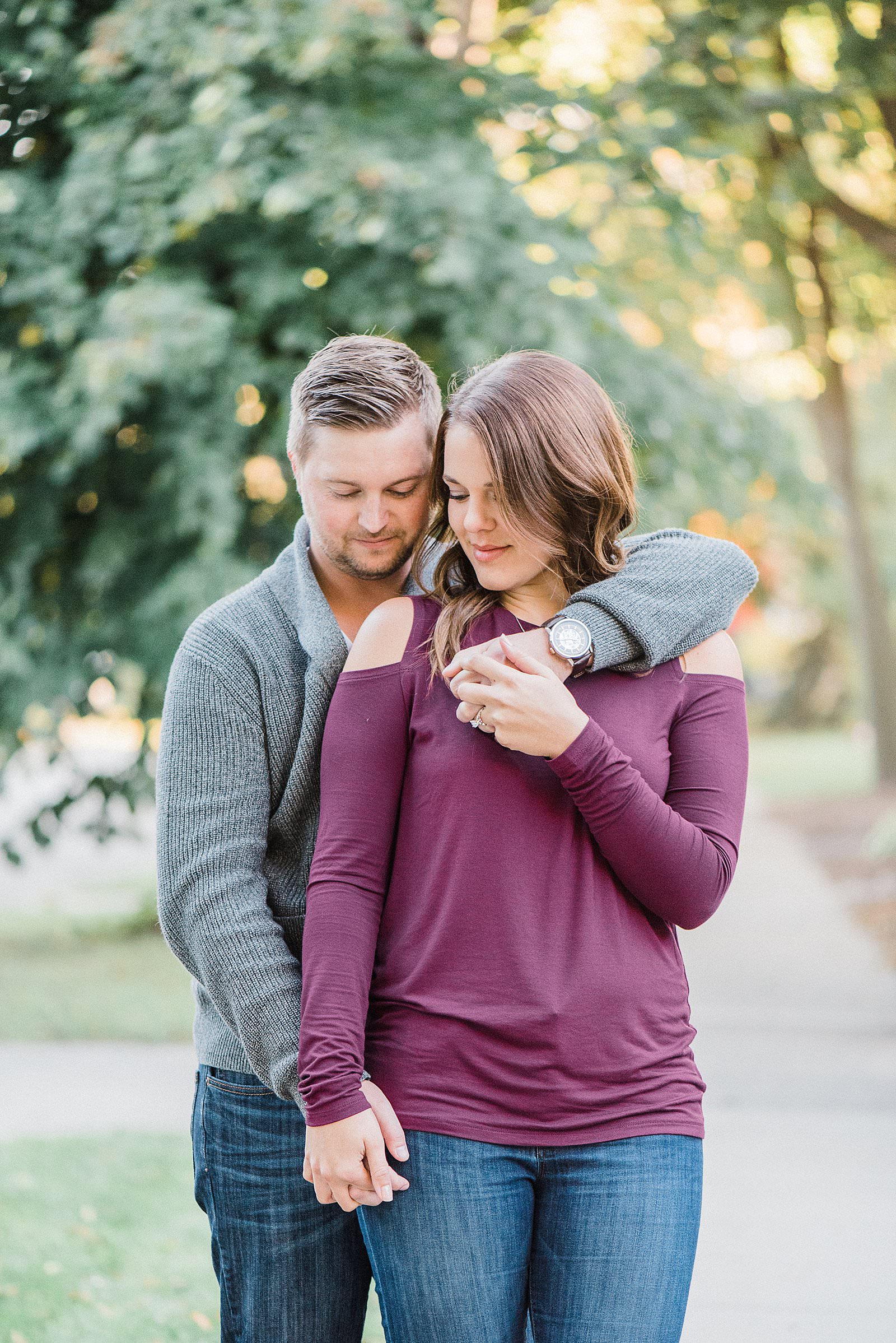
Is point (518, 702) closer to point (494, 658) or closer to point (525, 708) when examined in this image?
point (525, 708)

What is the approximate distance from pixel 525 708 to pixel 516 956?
326 mm

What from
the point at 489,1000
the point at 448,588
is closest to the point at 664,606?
the point at 448,588

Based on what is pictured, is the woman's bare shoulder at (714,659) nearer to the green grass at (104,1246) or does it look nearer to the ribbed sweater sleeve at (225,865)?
the ribbed sweater sleeve at (225,865)

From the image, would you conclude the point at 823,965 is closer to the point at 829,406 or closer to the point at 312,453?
the point at 312,453

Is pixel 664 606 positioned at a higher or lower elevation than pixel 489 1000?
higher

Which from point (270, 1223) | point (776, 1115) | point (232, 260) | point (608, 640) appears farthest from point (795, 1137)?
point (232, 260)

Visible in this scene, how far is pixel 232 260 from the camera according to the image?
5.65 meters

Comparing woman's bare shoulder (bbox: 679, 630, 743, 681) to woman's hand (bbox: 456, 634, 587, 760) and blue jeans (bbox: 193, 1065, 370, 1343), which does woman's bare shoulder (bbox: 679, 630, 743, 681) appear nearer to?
woman's hand (bbox: 456, 634, 587, 760)

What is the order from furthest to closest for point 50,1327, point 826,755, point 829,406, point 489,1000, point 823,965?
1. point 826,755
2. point 829,406
3. point 823,965
4. point 50,1327
5. point 489,1000

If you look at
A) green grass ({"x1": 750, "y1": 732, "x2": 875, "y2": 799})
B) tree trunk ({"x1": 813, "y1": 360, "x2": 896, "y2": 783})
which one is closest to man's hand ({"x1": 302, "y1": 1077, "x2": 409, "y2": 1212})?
tree trunk ({"x1": 813, "y1": 360, "x2": 896, "y2": 783})

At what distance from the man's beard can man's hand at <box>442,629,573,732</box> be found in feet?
0.94

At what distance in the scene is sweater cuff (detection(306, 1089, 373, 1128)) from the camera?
171 cm

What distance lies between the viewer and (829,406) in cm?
1462

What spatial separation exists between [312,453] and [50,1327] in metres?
2.58
